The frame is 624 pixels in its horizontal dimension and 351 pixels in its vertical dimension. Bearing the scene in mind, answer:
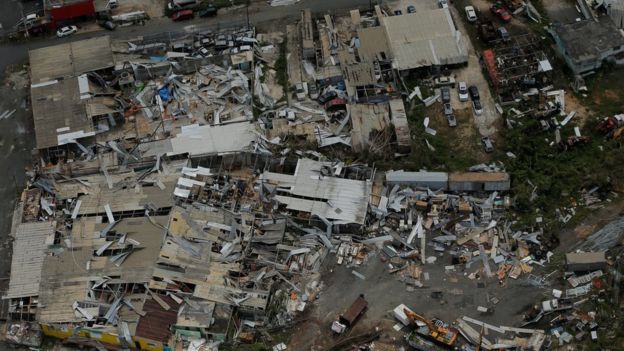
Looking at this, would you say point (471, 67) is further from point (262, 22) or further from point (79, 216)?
point (79, 216)

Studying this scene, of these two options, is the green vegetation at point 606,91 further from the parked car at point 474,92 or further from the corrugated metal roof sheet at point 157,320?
the corrugated metal roof sheet at point 157,320

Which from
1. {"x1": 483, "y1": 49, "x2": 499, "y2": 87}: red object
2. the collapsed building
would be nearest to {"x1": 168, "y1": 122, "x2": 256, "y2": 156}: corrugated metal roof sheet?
the collapsed building

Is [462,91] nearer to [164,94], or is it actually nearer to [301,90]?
[301,90]

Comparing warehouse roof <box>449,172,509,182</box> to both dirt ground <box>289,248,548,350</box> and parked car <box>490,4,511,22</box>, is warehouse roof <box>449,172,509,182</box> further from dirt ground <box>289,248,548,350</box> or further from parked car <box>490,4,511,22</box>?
parked car <box>490,4,511,22</box>

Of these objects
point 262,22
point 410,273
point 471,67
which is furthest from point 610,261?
point 262,22

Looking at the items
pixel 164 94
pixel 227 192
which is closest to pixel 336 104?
pixel 227 192

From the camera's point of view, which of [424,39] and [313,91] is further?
[424,39]

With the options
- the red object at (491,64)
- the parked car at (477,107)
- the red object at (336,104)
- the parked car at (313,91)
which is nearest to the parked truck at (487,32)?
the red object at (491,64)
